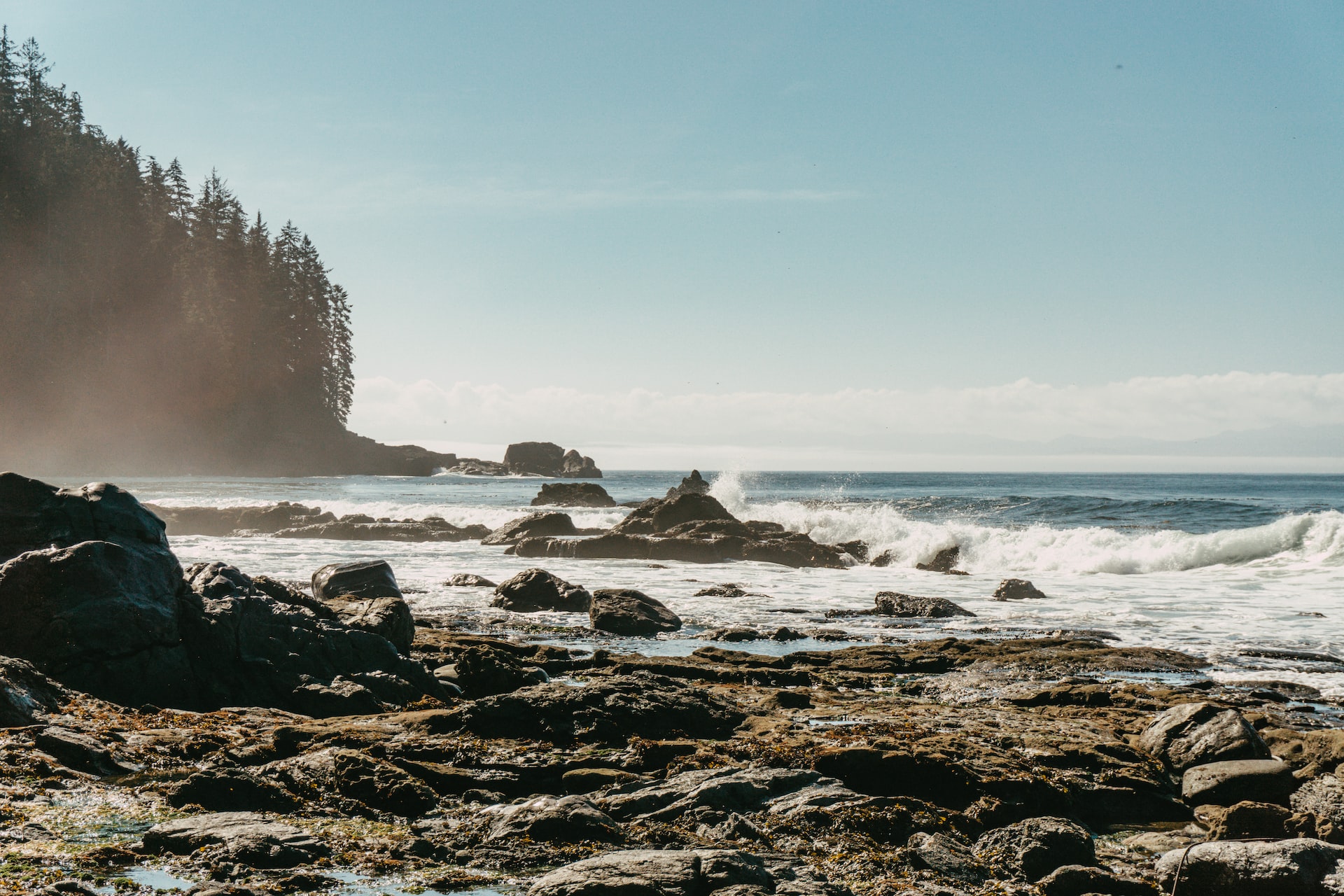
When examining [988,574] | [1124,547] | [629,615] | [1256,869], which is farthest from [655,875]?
[1124,547]

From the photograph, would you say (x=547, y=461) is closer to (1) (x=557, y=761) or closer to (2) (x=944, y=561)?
(2) (x=944, y=561)

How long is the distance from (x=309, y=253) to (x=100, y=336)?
21950 mm

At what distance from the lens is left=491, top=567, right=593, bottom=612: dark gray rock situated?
54.4 ft

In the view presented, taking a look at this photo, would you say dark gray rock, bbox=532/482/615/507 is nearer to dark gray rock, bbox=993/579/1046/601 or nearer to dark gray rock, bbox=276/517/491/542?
dark gray rock, bbox=276/517/491/542

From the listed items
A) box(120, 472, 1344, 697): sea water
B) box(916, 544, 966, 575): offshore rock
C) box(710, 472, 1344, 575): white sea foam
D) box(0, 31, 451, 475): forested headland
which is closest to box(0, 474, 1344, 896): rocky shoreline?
box(120, 472, 1344, 697): sea water

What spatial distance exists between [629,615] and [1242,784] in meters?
9.32

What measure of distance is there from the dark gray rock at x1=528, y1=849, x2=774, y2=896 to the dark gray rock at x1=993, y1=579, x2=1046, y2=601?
15.7 m

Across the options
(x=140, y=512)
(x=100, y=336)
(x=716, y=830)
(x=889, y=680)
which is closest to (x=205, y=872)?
(x=716, y=830)

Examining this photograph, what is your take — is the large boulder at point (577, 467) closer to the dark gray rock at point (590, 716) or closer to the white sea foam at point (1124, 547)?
the white sea foam at point (1124, 547)

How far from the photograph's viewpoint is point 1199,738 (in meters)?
7.12

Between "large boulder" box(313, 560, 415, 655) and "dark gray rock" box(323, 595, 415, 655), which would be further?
"large boulder" box(313, 560, 415, 655)

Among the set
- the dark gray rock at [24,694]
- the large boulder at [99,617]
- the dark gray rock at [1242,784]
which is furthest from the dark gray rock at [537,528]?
the dark gray rock at [1242,784]

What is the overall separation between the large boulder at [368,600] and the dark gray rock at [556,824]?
515 centimetres

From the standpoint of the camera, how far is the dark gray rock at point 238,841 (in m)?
4.62
